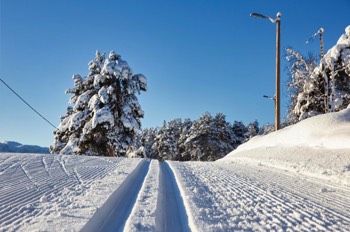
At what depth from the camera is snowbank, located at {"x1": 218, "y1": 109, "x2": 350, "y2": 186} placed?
7.05m

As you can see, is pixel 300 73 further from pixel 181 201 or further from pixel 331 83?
pixel 181 201

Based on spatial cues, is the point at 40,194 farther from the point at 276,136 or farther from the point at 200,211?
the point at 276,136

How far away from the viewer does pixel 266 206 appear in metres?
4.43

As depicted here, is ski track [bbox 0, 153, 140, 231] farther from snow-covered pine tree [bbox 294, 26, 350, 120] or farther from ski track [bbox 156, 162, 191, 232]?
snow-covered pine tree [bbox 294, 26, 350, 120]

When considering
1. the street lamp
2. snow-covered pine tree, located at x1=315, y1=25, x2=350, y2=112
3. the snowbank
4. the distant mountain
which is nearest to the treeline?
the distant mountain

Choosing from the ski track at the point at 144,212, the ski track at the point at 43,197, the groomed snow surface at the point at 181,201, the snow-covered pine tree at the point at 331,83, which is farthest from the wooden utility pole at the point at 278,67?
the ski track at the point at 144,212

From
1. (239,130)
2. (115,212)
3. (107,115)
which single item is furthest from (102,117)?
(239,130)

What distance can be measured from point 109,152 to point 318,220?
20.9 m

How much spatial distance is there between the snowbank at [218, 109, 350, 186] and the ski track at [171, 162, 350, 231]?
2.86ft

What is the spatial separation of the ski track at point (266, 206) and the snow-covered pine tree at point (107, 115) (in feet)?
55.1

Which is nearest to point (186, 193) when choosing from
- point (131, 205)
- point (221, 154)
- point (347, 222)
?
point (131, 205)

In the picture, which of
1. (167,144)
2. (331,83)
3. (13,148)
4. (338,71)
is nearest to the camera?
(331,83)

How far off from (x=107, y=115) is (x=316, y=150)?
15732 mm

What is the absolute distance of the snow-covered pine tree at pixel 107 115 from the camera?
22500mm
